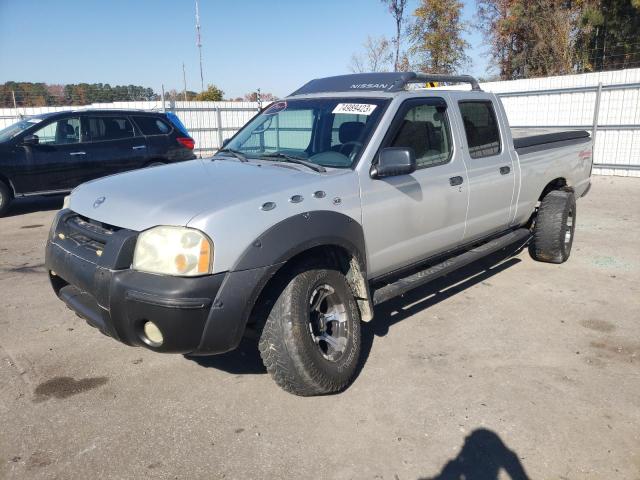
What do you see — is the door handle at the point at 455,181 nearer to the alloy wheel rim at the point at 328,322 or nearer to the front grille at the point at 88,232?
the alloy wheel rim at the point at 328,322

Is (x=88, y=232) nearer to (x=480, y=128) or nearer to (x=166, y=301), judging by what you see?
(x=166, y=301)

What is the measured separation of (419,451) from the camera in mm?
2742

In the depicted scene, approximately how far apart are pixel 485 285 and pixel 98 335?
3700 mm

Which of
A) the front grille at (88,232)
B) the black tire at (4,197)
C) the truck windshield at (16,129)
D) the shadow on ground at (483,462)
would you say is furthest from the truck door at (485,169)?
the black tire at (4,197)

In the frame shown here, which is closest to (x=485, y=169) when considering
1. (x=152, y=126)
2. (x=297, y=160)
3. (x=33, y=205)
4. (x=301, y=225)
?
(x=297, y=160)

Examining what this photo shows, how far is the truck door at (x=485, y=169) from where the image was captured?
450 centimetres

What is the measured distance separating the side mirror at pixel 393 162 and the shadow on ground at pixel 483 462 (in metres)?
1.70

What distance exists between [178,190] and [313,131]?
1.40 m

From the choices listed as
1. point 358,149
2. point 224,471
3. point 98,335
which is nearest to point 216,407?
point 224,471

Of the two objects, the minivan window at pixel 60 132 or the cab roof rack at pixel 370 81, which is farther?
the minivan window at pixel 60 132

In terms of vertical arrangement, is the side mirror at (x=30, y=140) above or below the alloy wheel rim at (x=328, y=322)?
above

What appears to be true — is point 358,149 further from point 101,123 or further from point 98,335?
point 101,123

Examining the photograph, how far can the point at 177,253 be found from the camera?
2.69 m

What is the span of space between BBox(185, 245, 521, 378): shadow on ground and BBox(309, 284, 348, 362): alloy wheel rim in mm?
343
